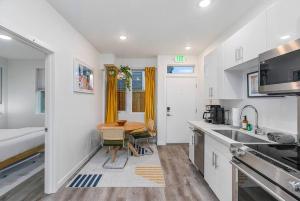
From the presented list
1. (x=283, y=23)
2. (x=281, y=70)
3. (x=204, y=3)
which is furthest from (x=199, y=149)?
(x=204, y=3)

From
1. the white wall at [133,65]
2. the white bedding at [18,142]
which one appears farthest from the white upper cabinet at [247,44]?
the white bedding at [18,142]

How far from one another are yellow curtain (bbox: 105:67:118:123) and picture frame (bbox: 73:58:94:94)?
102 cm

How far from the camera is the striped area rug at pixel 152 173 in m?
2.83

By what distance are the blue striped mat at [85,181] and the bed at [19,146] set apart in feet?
3.72

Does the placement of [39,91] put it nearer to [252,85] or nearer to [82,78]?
[82,78]

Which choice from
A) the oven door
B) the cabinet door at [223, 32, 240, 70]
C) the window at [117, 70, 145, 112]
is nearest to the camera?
the oven door

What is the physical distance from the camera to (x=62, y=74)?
107 inches

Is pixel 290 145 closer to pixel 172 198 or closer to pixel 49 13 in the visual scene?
pixel 172 198

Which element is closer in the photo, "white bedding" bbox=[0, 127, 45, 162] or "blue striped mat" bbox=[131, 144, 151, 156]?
"white bedding" bbox=[0, 127, 45, 162]

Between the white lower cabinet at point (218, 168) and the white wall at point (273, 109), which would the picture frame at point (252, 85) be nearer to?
the white wall at point (273, 109)

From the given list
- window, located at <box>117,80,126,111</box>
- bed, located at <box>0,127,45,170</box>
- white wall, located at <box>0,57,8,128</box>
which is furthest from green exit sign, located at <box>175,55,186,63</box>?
white wall, located at <box>0,57,8,128</box>

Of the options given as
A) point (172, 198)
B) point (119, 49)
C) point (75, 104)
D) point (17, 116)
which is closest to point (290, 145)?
point (172, 198)

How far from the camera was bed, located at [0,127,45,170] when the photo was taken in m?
2.78

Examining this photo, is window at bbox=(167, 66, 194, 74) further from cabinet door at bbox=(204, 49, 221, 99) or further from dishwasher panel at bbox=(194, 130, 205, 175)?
dishwasher panel at bbox=(194, 130, 205, 175)
